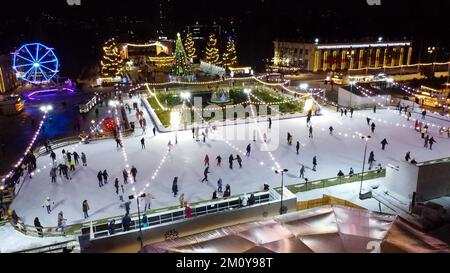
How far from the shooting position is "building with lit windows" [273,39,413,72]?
55.2 meters

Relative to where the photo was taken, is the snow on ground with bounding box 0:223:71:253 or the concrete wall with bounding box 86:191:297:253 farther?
the snow on ground with bounding box 0:223:71:253

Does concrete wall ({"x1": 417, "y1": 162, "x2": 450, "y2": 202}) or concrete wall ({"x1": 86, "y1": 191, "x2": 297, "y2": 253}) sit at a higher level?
concrete wall ({"x1": 417, "y1": 162, "x2": 450, "y2": 202})

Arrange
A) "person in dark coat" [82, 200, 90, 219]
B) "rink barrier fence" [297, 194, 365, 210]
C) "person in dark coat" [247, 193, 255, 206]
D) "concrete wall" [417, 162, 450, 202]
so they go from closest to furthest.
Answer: "rink barrier fence" [297, 194, 365, 210] < "person in dark coat" [247, 193, 255, 206] < "person in dark coat" [82, 200, 90, 219] < "concrete wall" [417, 162, 450, 202]

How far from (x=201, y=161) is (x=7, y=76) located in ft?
109

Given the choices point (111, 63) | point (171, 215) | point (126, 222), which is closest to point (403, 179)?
point (171, 215)

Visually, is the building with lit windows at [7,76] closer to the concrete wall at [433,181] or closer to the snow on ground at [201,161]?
the snow on ground at [201,161]

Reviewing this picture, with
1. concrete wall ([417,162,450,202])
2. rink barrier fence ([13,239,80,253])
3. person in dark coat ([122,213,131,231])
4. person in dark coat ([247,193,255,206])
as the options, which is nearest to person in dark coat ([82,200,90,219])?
rink barrier fence ([13,239,80,253])

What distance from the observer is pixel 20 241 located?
12.6 meters

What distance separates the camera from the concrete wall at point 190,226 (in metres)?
11.8

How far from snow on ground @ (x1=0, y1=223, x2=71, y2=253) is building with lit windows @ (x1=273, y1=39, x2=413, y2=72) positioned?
46965 millimetres

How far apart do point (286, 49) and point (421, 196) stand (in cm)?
4800

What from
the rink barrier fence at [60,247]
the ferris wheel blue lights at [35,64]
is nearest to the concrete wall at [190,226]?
the rink barrier fence at [60,247]

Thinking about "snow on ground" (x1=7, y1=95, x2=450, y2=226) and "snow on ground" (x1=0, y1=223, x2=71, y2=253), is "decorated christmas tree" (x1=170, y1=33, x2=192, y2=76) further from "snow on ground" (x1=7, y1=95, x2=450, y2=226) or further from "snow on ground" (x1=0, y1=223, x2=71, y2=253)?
"snow on ground" (x1=0, y1=223, x2=71, y2=253)

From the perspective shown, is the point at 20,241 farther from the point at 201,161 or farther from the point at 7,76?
the point at 7,76
